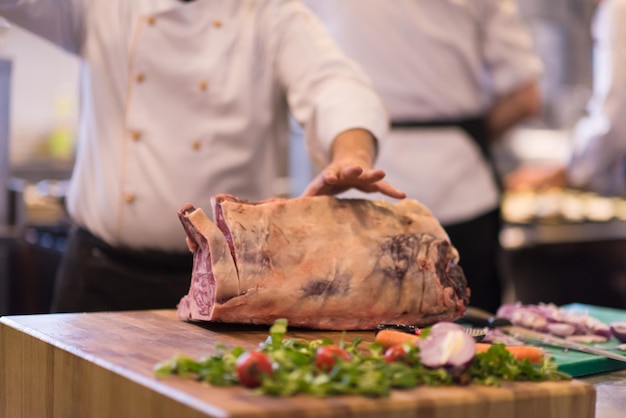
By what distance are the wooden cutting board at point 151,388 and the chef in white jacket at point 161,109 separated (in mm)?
496

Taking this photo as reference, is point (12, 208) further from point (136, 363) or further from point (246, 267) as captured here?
point (136, 363)

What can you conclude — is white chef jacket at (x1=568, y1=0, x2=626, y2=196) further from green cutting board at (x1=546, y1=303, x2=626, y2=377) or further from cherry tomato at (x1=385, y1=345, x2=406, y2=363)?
cherry tomato at (x1=385, y1=345, x2=406, y2=363)

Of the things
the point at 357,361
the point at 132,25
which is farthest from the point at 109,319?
the point at 132,25

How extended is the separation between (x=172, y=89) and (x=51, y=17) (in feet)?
1.17

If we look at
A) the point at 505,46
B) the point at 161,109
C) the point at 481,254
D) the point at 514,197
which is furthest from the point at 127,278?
the point at 514,197

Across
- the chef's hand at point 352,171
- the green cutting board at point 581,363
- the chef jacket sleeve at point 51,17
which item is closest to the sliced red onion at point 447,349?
the green cutting board at point 581,363

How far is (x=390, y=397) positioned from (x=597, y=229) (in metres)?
4.00

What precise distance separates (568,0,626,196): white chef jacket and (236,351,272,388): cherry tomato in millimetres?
3380

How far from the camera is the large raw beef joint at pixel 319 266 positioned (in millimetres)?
1819

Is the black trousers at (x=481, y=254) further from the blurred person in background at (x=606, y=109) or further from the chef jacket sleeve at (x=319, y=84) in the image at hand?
the blurred person in background at (x=606, y=109)

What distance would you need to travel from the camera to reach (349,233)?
195 cm

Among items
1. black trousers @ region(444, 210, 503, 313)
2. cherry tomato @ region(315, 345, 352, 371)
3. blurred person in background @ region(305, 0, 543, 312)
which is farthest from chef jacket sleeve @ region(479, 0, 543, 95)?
→ cherry tomato @ region(315, 345, 352, 371)

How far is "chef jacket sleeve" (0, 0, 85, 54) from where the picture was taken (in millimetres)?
2410

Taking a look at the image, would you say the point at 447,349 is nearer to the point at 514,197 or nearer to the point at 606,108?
the point at 606,108
